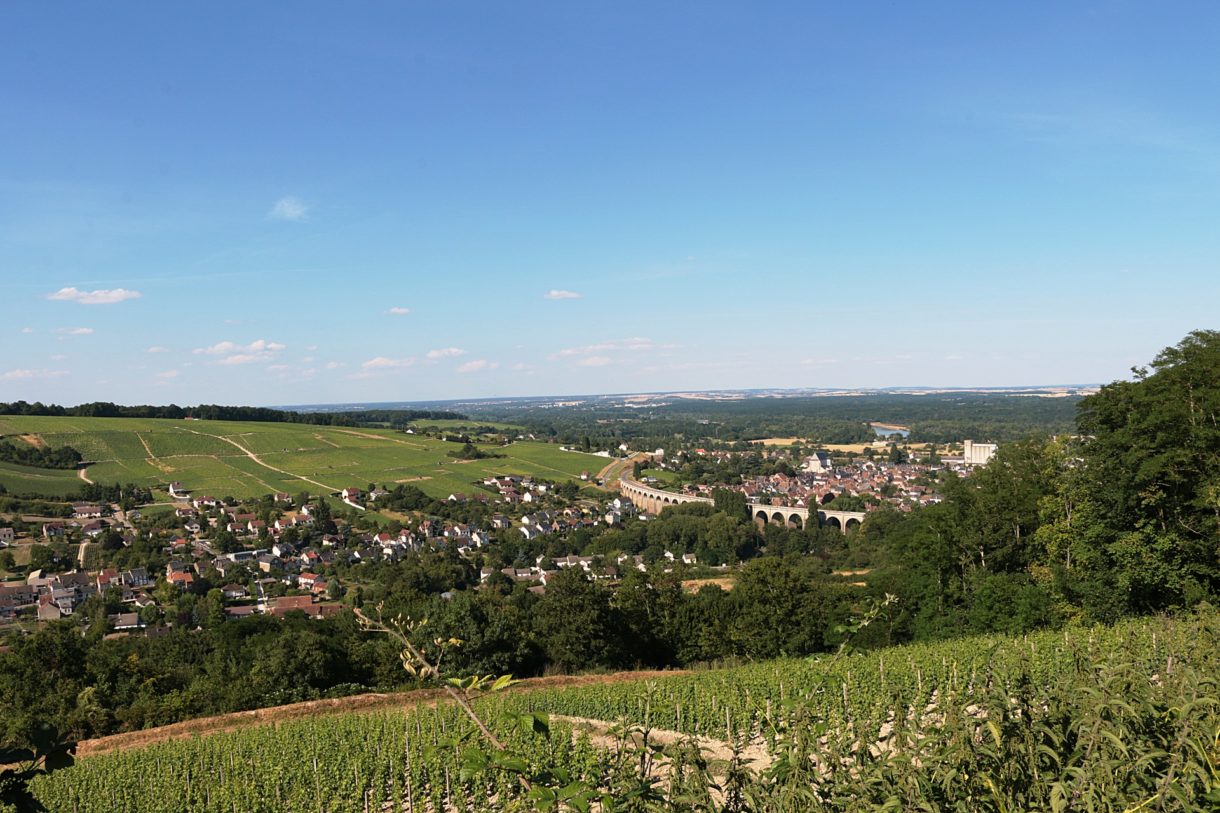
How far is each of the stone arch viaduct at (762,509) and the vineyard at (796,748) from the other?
77.1 m

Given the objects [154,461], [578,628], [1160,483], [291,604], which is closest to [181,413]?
[154,461]

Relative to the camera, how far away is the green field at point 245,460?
89.0 meters

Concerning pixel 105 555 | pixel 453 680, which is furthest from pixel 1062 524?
pixel 105 555

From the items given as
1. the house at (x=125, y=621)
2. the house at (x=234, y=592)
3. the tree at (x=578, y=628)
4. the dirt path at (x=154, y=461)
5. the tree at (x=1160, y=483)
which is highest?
the tree at (x=1160, y=483)

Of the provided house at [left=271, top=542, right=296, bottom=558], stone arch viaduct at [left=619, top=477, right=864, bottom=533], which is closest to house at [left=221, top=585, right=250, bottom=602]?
house at [left=271, top=542, right=296, bottom=558]

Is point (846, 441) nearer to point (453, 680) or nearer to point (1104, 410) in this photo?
point (1104, 410)

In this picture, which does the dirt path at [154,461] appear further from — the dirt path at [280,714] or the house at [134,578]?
the dirt path at [280,714]

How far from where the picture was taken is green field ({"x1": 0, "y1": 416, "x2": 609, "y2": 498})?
8900cm

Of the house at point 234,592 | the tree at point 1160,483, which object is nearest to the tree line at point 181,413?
the house at point 234,592

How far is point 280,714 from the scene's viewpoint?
20562mm

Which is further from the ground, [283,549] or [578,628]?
[578,628]

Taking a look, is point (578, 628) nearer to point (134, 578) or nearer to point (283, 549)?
point (134, 578)

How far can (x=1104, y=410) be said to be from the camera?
19.5 m

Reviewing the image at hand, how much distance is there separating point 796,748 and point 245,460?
114187mm
